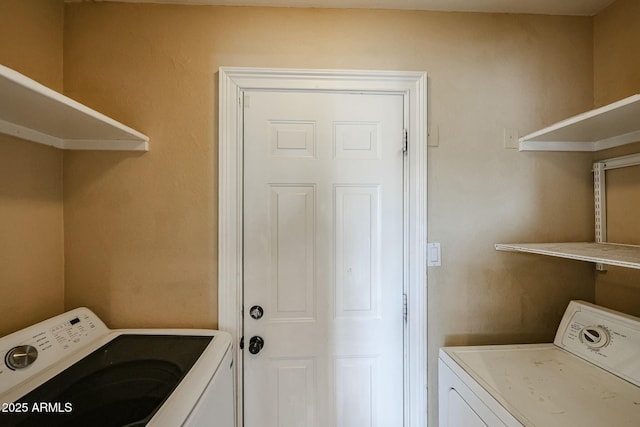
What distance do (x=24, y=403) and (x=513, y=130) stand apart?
83.3 inches

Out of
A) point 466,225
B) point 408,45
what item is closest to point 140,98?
point 408,45

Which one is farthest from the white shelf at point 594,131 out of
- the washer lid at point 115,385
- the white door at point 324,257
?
the washer lid at point 115,385

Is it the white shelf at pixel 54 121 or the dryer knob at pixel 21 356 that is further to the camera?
the dryer knob at pixel 21 356

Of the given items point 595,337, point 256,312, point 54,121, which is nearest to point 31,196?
point 54,121

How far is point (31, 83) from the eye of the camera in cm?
67

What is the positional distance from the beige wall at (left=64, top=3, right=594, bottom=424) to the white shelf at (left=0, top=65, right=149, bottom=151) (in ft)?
0.24

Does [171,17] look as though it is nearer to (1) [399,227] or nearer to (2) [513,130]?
(1) [399,227]

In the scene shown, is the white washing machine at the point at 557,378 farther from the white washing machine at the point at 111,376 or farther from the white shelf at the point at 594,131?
the white washing machine at the point at 111,376

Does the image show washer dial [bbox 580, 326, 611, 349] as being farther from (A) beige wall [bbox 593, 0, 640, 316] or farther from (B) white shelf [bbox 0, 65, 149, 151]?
(B) white shelf [bbox 0, 65, 149, 151]

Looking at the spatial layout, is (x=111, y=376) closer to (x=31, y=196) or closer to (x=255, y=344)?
(x=255, y=344)

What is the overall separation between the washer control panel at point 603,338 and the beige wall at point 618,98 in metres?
0.25

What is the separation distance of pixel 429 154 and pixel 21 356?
5.70 ft

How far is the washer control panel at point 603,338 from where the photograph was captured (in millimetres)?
922

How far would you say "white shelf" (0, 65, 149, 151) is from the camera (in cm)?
69
